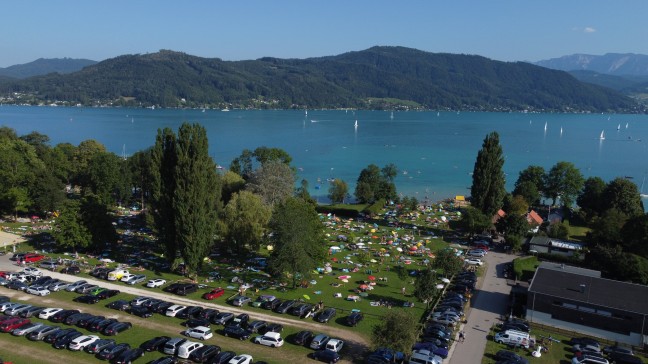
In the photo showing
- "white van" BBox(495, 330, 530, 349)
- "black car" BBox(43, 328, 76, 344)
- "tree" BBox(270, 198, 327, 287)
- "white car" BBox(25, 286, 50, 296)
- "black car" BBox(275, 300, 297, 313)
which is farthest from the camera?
"tree" BBox(270, 198, 327, 287)

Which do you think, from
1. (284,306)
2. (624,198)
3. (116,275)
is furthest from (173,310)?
(624,198)

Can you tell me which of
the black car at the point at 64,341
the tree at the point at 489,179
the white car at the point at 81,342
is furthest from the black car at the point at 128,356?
the tree at the point at 489,179

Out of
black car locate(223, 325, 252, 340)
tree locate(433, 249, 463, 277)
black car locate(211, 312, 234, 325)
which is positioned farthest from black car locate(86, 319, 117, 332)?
tree locate(433, 249, 463, 277)

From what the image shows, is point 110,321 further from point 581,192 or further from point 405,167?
point 405,167

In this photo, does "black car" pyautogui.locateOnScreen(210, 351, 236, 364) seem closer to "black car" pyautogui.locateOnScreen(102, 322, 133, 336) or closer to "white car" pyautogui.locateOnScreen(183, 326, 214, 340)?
"white car" pyautogui.locateOnScreen(183, 326, 214, 340)

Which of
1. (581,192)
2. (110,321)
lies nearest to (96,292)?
(110,321)
